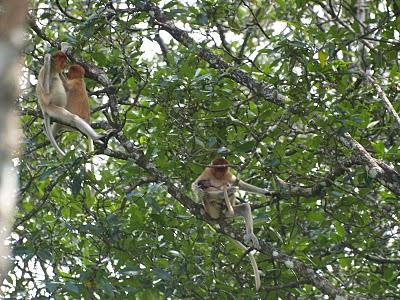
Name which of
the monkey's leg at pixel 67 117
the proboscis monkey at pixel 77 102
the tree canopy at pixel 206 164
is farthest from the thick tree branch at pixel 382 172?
the proboscis monkey at pixel 77 102

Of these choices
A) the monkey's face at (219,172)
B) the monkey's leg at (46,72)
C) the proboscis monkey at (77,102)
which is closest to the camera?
the monkey's leg at (46,72)

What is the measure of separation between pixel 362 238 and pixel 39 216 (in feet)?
8.03

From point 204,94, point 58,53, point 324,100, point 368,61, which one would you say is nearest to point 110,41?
point 58,53

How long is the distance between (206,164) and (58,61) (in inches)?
47.1

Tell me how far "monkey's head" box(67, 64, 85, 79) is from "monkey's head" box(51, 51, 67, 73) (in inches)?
3.1

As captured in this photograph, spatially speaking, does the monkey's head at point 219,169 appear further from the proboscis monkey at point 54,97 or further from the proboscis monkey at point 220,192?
the proboscis monkey at point 54,97

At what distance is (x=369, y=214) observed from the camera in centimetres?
516

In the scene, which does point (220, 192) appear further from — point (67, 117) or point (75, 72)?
point (75, 72)

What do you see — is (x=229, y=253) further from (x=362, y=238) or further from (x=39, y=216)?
(x=39, y=216)

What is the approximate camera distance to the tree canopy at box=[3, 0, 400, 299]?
4.38 meters

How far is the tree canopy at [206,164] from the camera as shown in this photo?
14.4 ft

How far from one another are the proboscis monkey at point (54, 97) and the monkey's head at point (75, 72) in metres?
0.08

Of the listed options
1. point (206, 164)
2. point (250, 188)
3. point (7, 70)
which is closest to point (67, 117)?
point (206, 164)

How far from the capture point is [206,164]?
493cm
